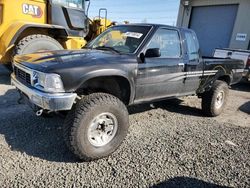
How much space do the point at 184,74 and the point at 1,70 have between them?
701 centimetres

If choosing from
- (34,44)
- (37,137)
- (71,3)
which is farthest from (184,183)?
(71,3)

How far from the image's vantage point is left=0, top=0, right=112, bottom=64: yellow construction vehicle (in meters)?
5.99

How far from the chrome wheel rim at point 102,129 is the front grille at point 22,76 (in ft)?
3.52

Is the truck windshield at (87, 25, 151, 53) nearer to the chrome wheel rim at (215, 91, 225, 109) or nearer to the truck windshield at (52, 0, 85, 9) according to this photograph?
the chrome wheel rim at (215, 91, 225, 109)

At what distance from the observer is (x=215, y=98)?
5324 millimetres

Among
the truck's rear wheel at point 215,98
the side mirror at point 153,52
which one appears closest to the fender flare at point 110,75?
the side mirror at point 153,52

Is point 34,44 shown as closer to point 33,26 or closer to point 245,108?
point 33,26

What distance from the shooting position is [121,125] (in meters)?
3.48

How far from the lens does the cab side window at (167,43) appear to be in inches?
161

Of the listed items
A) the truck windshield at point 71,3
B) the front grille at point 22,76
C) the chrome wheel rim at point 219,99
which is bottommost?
the chrome wheel rim at point 219,99

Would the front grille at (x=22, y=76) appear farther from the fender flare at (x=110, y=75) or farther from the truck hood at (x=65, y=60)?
the fender flare at (x=110, y=75)

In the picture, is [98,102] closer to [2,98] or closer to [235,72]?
[2,98]

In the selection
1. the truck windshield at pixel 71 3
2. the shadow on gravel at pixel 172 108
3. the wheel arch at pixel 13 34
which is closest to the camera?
the shadow on gravel at pixel 172 108

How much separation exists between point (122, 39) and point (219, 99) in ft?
9.47
